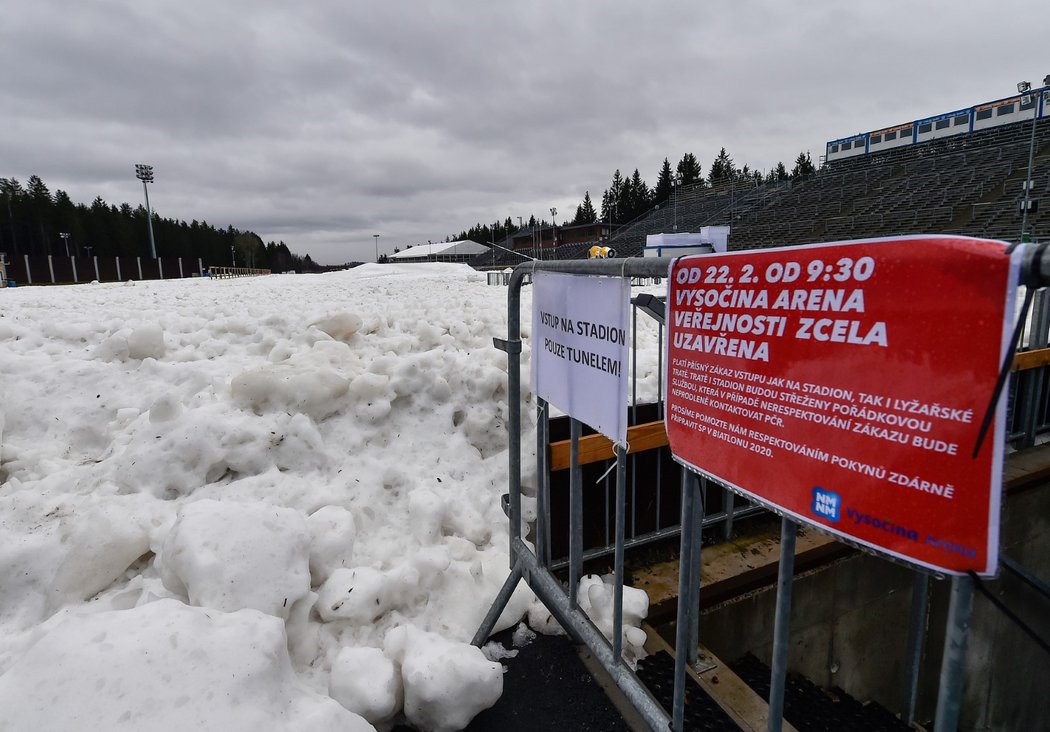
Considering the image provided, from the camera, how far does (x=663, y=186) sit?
99.3 metres

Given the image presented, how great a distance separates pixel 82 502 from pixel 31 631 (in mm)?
893

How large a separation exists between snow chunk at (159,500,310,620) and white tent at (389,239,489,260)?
272 ft

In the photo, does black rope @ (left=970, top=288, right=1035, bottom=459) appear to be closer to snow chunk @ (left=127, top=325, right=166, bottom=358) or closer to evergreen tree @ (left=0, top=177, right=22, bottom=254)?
snow chunk @ (left=127, top=325, right=166, bottom=358)

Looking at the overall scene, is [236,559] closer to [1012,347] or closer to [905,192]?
[1012,347]

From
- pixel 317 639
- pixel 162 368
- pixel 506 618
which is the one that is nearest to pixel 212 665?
pixel 317 639

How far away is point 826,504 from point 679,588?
0.93 meters

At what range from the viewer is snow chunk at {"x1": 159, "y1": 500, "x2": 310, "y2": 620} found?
2.36 metres

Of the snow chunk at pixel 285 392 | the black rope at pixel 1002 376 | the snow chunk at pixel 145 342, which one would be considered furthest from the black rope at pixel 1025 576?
the snow chunk at pixel 145 342

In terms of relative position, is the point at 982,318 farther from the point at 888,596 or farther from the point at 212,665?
the point at 888,596

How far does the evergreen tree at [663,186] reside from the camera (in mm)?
97625

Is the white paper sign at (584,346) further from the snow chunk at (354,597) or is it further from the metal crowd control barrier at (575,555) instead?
the snow chunk at (354,597)

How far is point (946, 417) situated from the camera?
1.11m

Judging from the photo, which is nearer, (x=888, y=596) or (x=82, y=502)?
(x=82, y=502)

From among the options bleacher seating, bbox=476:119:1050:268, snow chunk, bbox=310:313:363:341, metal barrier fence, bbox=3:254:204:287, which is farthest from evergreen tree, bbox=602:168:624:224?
snow chunk, bbox=310:313:363:341
